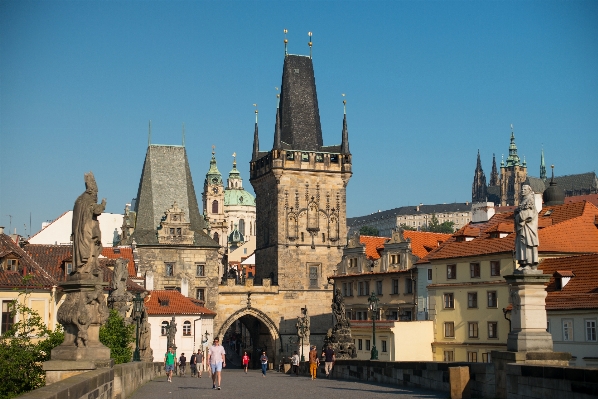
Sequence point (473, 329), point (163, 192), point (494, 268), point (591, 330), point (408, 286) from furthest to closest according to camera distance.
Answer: point (163, 192), point (408, 286), point (473, 329), point (494, 268), point (591, 330)

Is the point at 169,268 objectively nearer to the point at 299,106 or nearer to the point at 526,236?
the point at 299,106

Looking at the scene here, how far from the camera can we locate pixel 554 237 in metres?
46.6

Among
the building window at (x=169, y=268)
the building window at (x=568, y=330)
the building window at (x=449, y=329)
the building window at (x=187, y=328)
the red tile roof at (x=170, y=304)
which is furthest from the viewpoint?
the building window at (x=169, y=268)

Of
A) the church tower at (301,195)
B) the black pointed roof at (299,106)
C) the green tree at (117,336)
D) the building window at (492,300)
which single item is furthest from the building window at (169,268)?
the green tree at (117,336)

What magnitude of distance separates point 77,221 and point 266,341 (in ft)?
217

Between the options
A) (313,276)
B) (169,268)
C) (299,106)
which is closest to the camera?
(169,268)

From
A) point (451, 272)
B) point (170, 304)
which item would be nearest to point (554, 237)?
point (451, 272)

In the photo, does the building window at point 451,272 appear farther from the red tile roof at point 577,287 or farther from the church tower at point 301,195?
the church tower at point 301,195

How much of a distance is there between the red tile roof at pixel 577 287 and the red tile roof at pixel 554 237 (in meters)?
4.99

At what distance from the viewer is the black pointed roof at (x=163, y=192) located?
261ft

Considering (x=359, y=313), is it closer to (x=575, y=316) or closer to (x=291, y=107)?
(x=291, y=107)

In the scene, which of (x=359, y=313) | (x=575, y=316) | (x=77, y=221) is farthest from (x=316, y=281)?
(x=77, y=221)

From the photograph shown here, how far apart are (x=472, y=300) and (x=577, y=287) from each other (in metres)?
13.5

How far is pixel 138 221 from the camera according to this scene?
80.1 metres
